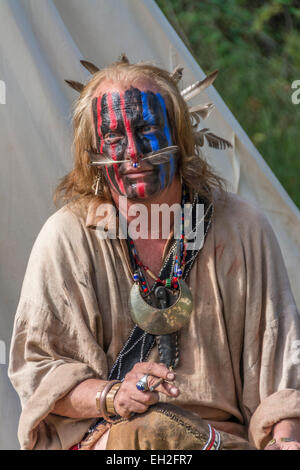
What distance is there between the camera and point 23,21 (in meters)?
3.13

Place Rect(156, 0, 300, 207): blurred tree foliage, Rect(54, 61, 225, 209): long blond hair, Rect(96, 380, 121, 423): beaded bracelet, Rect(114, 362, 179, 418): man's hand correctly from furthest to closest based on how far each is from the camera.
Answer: Rect(156, 0, 300, 207): blurred tree foliage
Rect(54, 61, 225, 209): long blond hair
Rect(96, 380, 121, 423): beaded bracelet
Rect(114, 362, 179, 418): man's hand

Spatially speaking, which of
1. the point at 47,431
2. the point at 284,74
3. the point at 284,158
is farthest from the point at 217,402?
the point at 284,74

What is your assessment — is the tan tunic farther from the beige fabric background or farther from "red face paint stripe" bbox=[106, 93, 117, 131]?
the beige fabric background

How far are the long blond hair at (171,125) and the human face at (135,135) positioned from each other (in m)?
0.04

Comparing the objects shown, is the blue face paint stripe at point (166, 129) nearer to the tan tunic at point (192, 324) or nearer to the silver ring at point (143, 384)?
the tan tunic at point (192, 324)

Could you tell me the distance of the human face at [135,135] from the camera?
2.40m

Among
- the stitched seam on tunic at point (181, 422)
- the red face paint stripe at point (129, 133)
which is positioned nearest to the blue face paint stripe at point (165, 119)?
the red face paint stripe at point (129, 133)

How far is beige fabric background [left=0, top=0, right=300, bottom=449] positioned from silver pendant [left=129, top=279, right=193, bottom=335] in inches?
27.6

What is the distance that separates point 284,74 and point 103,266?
3.82 meters

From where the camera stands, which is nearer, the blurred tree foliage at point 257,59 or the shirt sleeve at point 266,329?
the shirt sleeve at point 266,329

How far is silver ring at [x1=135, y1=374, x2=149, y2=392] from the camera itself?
214 cm

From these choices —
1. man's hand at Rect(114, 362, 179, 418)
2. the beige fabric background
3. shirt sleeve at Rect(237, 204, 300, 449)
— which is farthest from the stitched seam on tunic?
the beige fabric background

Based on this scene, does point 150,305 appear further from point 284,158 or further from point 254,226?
point 284,158

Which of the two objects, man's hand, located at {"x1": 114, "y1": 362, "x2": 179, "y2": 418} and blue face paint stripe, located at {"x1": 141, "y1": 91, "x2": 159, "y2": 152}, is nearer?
man's hand, located at {"x1": 114, "y1": 362, "x2": 179, "y2": 418}
